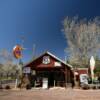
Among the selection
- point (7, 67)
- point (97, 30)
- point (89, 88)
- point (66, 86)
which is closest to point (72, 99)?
point (89, 88)

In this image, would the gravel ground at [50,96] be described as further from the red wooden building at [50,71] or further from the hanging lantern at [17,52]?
the hanging lantern at [17,52]

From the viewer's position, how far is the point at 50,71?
36.3 meters

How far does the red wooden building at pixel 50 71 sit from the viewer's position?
3416cm

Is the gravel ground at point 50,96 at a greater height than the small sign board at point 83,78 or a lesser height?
lesser

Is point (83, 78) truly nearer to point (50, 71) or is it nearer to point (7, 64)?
point (50, 71)

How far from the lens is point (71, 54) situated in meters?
53.6

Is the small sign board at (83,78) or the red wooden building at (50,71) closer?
the red wooden building at (50,71)

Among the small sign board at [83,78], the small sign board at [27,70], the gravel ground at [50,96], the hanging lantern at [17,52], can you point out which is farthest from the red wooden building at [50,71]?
the gravel ground at [50,96]

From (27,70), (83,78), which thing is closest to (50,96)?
(27,70)

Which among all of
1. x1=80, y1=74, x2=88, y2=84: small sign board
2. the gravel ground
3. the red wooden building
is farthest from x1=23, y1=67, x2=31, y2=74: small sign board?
the gravel ground

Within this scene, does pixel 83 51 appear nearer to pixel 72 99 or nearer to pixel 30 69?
pixel 30 69

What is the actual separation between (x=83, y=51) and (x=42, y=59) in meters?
18.9

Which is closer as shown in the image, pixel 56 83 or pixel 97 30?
pixel 56 83

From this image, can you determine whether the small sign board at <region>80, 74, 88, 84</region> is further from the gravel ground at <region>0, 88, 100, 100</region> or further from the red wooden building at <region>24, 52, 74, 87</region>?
the gravel ground at <region>0, 88, 100, 100</region>
